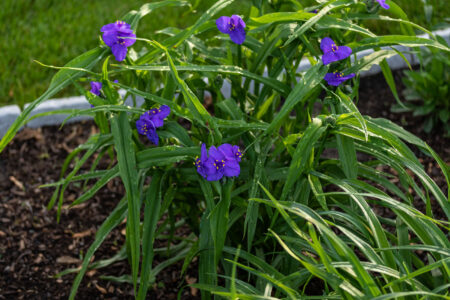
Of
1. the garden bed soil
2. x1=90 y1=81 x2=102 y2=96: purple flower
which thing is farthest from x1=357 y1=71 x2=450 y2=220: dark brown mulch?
x1=90 y1=81 x2=102 y2=96: purple flower

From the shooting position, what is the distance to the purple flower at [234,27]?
→ 62.9 inches

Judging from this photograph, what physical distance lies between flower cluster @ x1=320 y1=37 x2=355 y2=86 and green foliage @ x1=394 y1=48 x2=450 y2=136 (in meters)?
1.17

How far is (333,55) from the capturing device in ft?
4.97

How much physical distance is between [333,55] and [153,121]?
0.51 metres

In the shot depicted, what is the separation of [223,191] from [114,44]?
0.49m

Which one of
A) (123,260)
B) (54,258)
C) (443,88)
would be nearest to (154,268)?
(123,260)

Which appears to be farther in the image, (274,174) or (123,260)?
(123,260)

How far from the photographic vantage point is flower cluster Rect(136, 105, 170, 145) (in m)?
1.51

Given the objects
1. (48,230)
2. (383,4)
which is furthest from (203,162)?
(48,230)

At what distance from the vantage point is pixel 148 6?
68.9 inches

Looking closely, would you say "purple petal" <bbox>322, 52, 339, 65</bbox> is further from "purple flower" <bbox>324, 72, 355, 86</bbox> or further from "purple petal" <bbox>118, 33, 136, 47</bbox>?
"purple petal" <bbox>118, 33, 136, 47</bbox>

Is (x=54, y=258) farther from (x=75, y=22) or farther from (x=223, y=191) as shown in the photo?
(x=75, y=22)

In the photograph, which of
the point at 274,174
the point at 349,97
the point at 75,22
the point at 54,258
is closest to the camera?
the point at 349,97

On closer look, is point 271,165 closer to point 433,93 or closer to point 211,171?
Answer: point 211,171
